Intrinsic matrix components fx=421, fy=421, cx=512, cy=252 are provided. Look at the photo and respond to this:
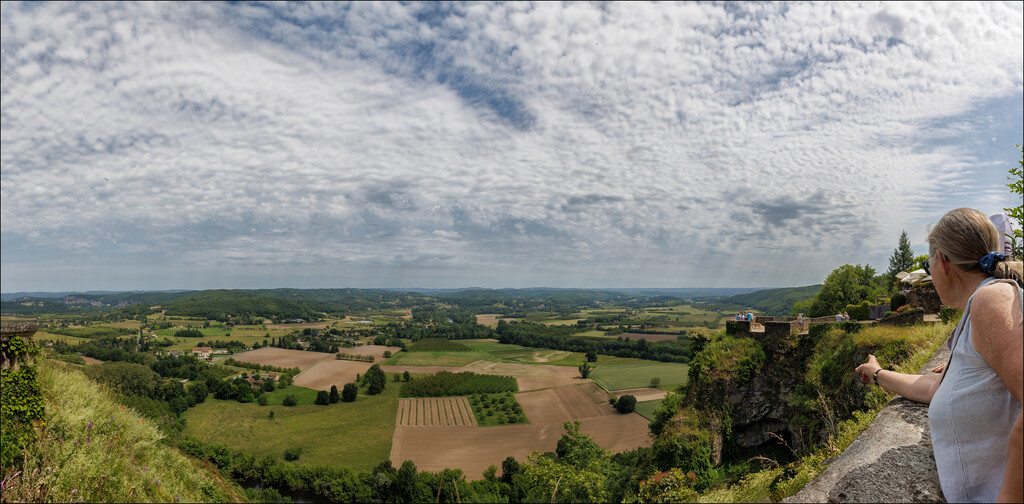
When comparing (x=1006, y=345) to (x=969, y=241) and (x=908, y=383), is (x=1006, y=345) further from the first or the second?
(x=908, y=383)

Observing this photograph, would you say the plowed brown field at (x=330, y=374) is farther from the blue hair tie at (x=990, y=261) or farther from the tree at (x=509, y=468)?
the blue hair tie at (x=990, y=261)

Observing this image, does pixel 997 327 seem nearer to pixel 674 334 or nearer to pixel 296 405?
pixel 296 405

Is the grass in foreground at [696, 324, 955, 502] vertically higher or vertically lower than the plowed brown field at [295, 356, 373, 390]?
higher

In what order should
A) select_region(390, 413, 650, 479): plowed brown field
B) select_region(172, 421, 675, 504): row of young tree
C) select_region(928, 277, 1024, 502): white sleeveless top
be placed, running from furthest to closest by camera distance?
select_region(390, 413, 650, 479): plowed brown field, select_region(172, 421, 675, 504): row of young tree, select_region(928, 277, 1024, 502): white sleeveless top

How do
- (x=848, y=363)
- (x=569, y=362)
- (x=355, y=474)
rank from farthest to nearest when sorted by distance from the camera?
(x=569, y=362), (x=355, y=474), (x=848, y=363)

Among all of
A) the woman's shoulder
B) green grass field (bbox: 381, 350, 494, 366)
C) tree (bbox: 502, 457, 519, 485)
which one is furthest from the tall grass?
green grass field (bbox: 381, 350, 494, 366)

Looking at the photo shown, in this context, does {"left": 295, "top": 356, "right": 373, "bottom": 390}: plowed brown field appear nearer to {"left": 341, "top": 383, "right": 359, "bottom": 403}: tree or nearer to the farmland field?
{"left": 341, "top": 383, "right": 359, "bottom": 403}: tree

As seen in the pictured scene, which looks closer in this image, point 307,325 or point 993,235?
point 993,235

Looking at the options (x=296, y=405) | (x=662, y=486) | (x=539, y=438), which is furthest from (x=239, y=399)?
(x=662, y=486)
